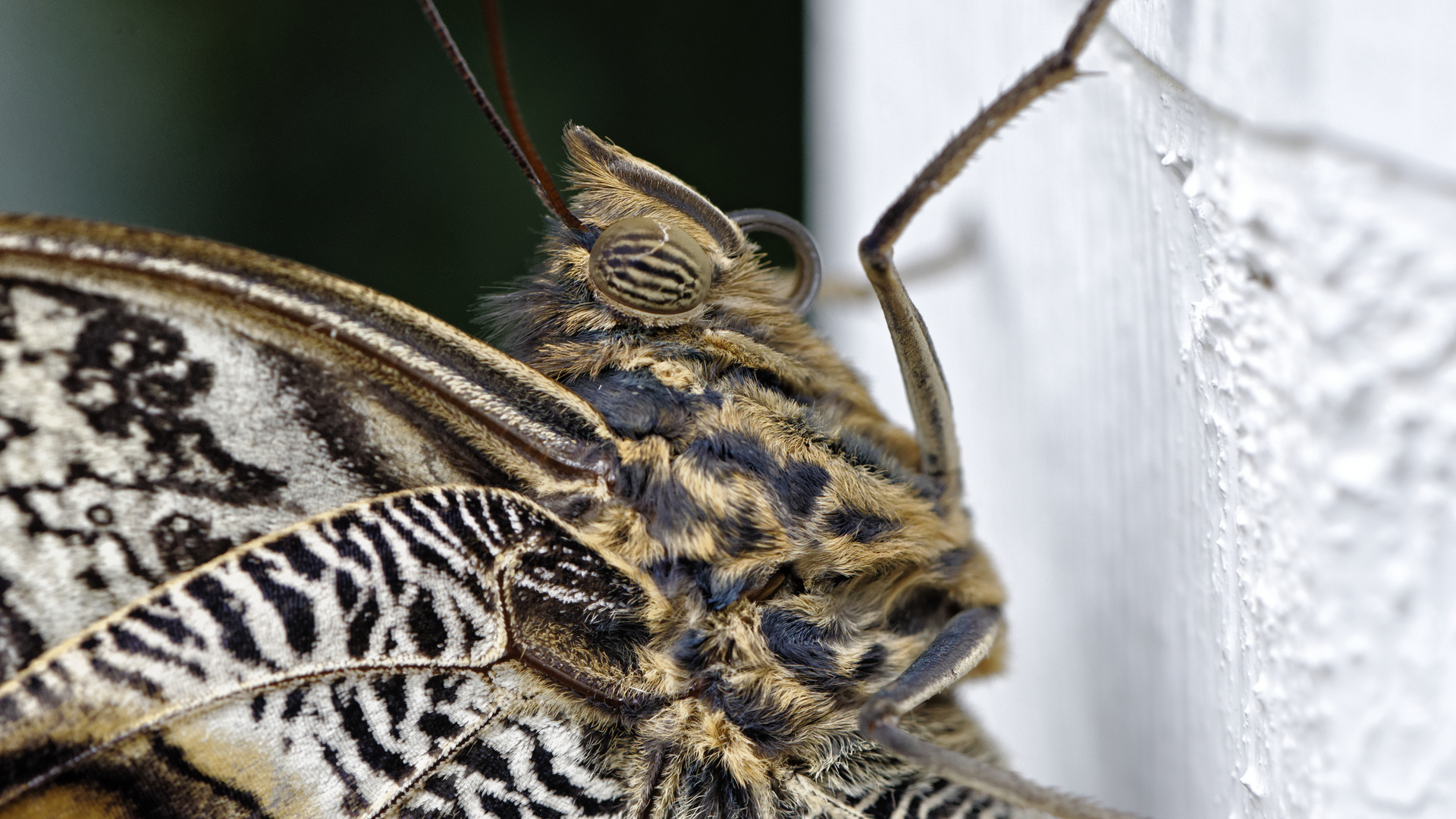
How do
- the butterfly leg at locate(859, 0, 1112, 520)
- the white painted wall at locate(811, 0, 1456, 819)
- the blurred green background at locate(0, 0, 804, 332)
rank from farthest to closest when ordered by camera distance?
1. the blurred green background at locate(0, 0, 804, 332)
2. the butterfly leg at locate(859, 0, 1112, 520)
3. the white painted wall at locate(811, 0, 1456, 819)

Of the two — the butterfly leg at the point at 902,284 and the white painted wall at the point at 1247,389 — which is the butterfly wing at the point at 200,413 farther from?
the white painted wall at the point at 1247,389

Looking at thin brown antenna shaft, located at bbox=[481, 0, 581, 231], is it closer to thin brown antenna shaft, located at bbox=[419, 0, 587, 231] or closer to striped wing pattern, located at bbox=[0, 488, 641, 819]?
thin brown antenna shaft, located at bbox=[419, 0, 587, 231]

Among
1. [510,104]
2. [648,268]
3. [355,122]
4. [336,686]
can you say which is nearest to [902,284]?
[648,268]

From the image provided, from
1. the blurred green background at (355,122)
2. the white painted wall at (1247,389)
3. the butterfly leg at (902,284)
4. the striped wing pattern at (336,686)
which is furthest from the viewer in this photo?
the blurred green background at (355,122)

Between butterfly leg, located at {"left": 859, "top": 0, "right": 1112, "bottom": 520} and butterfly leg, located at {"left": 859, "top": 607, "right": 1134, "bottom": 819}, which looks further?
butterfly leg, located at {"left": 859, "top": 0, "right": 1112, "bottom": 520}

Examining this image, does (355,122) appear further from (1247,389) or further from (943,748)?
(1247,389)

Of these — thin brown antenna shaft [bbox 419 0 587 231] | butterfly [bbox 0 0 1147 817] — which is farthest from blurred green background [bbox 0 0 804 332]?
butterfly [bbox 0 0 1147 817]

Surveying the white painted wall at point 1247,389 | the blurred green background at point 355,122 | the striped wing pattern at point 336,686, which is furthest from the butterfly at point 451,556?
the blurred green background at point 355,122
